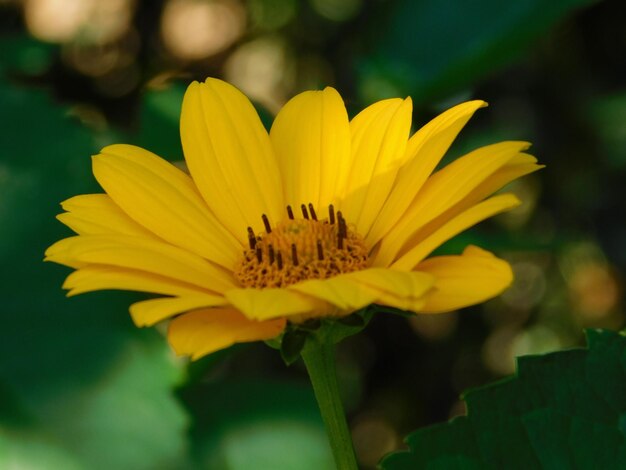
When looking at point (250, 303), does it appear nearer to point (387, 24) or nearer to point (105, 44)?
point (387, 24)

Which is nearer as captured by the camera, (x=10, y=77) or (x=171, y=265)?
(x=171, y=265)

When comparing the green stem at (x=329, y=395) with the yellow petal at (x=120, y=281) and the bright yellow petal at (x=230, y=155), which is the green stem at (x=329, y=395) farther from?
the bright yellow petal at (x=230, y=155)

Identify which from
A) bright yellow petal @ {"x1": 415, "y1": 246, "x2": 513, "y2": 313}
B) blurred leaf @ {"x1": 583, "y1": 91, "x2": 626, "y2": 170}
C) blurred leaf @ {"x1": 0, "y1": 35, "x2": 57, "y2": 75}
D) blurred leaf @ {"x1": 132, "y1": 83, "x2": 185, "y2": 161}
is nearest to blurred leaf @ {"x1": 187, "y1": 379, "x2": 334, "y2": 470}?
blurred leaf @ {"x1": 132, "y1": 83, "x2": 185, "y2": 161}

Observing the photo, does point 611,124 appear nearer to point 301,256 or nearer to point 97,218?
point 301,256

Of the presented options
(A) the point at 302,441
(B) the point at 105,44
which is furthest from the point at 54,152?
(B) the point at 105,44

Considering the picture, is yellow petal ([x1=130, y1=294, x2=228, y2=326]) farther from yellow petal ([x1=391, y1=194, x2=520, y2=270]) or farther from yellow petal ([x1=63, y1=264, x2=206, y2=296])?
yellow petal ([x1=391, y1=194, x2=520, y2=270])
